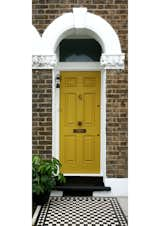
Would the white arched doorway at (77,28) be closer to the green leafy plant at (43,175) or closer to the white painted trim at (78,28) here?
the white painted trim at (78,28)

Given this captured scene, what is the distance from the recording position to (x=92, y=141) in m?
7.22

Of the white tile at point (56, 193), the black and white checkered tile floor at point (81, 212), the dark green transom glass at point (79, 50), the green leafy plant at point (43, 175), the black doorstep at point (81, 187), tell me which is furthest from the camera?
the dark green transom glass at point (79, 50)

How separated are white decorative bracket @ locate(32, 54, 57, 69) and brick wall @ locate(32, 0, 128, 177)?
0.39 feet

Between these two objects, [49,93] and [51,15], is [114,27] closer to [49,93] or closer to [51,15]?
[51,15]

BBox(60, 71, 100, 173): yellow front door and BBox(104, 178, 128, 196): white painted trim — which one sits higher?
BBox(60, 71, 100, 173): yellow front door

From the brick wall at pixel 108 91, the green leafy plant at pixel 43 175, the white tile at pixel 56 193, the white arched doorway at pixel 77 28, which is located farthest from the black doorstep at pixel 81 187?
the white arched doorway at pixel 77 28

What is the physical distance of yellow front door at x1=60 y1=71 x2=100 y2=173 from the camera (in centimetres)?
716

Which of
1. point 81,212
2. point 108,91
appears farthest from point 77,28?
point 81,212

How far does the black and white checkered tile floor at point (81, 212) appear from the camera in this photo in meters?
4.95

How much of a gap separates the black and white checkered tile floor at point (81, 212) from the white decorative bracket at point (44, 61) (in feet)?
8.42

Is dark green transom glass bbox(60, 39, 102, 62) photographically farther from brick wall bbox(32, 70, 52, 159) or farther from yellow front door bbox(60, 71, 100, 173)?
brick wall bbox(32, 70, 52, 159)

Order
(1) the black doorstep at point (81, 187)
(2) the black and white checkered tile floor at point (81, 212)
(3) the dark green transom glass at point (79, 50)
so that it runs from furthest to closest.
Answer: (3) the dark green transom glass at point (79, 50), (1) the black doorstep at point (81, 187), (2) the black and white checkered tile floor at point (81, 212)

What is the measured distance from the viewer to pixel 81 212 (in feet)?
17.7

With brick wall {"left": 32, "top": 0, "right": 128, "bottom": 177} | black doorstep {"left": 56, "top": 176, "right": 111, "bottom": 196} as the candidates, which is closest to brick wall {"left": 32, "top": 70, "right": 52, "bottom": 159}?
brick wall {"left": 32, "top": 0, "right": 128, "bottom": 177}
